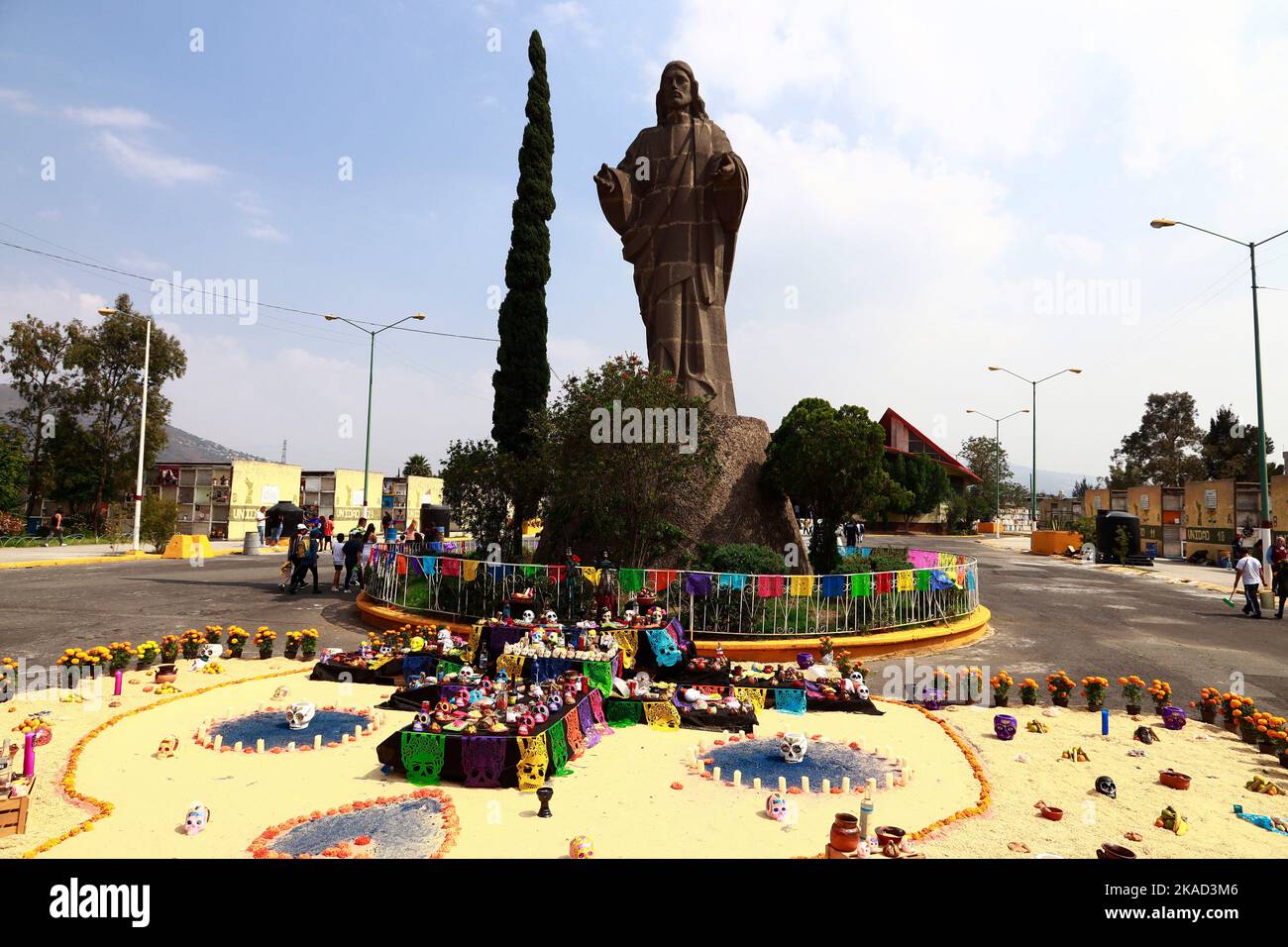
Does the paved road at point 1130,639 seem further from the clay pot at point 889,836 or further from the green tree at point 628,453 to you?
the clay pot at point 889,836

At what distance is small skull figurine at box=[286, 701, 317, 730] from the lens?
26.3ft

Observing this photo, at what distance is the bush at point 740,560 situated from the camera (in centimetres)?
1387

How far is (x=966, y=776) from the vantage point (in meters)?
7.06

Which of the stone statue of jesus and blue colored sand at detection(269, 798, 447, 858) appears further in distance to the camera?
the stone statue of jesus

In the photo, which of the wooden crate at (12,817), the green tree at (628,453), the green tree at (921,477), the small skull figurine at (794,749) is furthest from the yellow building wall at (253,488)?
the green tree at (921,477)

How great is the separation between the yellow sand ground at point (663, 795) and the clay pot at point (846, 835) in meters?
0.29

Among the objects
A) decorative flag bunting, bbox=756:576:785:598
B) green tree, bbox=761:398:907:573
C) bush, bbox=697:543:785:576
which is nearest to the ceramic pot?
decorative flag bunting, bbox=756:576:785:598

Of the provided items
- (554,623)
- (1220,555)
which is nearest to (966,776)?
(554,623)

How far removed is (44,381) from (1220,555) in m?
54.1

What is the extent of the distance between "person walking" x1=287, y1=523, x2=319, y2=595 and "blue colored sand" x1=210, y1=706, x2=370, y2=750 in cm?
1010

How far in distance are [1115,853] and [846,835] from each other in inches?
71.2

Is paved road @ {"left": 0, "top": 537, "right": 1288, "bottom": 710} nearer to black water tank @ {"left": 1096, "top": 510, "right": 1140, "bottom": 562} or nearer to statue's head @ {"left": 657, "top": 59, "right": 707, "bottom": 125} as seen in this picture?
black water tank @ {"left": 1096, "top": 510, "right": 1140, "bottom": 562}

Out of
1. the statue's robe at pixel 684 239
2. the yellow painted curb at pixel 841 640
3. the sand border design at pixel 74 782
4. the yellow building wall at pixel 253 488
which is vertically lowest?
the sand border design at pixel 74 782
